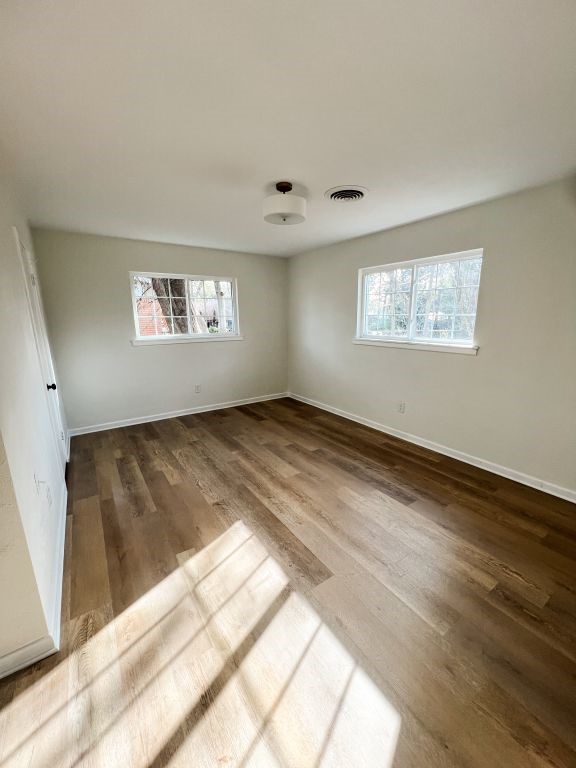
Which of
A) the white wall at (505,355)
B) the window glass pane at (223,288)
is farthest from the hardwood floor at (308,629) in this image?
the window glass pane at (223,288)

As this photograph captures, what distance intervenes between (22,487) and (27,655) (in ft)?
2.27

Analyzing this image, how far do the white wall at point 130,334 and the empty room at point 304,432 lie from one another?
0.17ft

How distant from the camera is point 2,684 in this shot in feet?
4.15

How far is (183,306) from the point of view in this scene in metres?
4.37

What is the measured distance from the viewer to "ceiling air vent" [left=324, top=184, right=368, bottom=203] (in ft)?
7.63

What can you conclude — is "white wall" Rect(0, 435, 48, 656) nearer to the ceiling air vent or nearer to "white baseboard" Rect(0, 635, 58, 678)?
"white baseboard" Rect(0, 635, 58, 678)

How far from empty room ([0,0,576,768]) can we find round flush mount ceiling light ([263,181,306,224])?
2 cm

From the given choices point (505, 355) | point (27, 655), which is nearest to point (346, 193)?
point (505, 355)

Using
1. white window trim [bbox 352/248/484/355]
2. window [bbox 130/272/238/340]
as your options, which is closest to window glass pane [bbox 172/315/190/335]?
window [bbox 130/272/238/340]

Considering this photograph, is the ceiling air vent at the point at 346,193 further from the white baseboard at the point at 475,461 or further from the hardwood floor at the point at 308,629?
the white baseboard at the point at 475,461

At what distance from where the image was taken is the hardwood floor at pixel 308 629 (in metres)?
1.08

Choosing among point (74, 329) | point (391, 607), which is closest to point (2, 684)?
point (391, 607)

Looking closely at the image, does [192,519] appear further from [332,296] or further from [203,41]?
[332,296]

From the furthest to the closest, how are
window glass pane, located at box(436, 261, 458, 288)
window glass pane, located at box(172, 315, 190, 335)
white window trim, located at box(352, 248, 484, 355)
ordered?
window glass pane, located at box(172, 315, 190, 335) < window glass pane, located at box(436, 261, 458, 288) < white window trim, located at box(352, 248, 484, 355)
